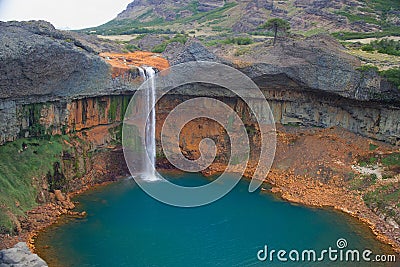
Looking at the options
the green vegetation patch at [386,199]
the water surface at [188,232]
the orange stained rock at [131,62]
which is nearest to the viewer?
the water surface at [188,232]

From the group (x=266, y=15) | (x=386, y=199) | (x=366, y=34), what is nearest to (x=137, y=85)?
(x=386, y=199)

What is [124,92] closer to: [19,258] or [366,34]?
[19,258]

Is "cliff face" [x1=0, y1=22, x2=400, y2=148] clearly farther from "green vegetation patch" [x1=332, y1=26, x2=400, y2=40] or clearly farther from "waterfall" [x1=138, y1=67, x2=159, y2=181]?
"green vegetation patch" [x1=332, y1=26, x2=400, y2=40]

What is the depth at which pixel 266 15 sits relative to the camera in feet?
257

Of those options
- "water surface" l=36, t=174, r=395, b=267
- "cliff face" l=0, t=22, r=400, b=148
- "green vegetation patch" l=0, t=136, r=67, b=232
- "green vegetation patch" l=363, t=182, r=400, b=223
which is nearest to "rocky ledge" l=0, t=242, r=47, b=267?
"water surface" l=36, t=174, r=395, b=267

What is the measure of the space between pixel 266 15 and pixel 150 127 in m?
A: 45.1

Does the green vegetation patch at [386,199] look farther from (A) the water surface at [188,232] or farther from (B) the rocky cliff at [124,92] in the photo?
(B) the rocky cliff at [124,92]

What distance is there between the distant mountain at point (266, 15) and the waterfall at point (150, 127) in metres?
36.4

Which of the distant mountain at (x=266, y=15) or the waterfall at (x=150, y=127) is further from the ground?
the distant mountain at (x=266, y=15)

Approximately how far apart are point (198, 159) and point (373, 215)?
16.3m

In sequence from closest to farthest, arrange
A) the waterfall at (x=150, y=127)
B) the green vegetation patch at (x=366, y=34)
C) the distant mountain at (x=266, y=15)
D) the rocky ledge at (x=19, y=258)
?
the rocky ledge at (x=19, y=258)
the waterfall at (x=150, y=127)
the green vegetation patch at (x=366, y=34)
the distant mountain at (x=266, y=15)

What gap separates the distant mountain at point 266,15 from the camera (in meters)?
66.2

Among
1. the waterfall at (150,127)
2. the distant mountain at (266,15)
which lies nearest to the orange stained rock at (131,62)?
the waterfall at (150,127)

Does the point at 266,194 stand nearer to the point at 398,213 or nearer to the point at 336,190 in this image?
the point at 336,190
